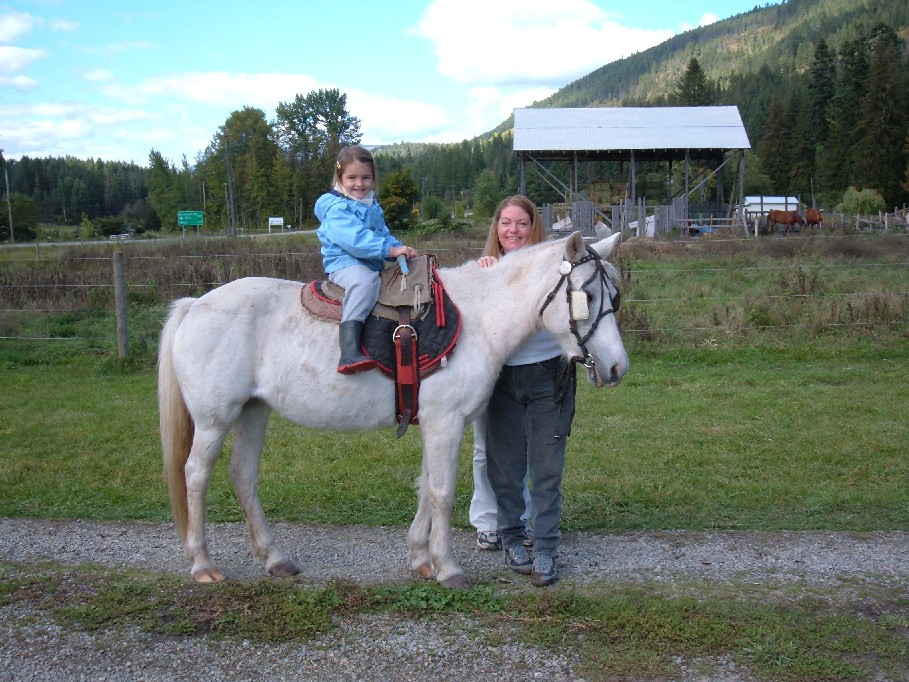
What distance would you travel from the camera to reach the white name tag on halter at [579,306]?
402 centimetres

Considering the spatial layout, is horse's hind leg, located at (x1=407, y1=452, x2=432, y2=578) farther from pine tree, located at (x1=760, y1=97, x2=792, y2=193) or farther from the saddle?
pine tree, located at (x1=760, y1=97, x2=792, y2=193)

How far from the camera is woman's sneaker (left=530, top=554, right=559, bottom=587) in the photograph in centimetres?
434

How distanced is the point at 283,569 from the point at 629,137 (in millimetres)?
30000

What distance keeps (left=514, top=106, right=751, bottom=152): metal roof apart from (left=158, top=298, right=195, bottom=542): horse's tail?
86.0ft

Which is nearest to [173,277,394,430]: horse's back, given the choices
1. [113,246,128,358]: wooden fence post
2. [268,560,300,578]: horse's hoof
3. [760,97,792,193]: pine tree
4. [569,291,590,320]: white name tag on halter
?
[268,560,300,578]: horse's hoof

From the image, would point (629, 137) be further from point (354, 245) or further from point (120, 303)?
point (354, 245)

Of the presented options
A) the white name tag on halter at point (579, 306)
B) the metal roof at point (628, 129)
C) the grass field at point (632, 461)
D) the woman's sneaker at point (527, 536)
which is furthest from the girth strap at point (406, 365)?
the metal roof at point (628, 129)

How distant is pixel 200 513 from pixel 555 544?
2108 mm

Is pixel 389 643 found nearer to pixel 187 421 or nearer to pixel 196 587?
pixel 196 587

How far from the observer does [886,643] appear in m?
3.52

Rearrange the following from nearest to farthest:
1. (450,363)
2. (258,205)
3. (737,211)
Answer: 1. (450,363)
2. (737,211)
3. (258,205)

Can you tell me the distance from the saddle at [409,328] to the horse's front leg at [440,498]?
0.18m

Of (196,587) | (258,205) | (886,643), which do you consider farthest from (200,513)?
(258,205)

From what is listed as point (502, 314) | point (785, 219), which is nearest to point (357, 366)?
point (502, 314)
